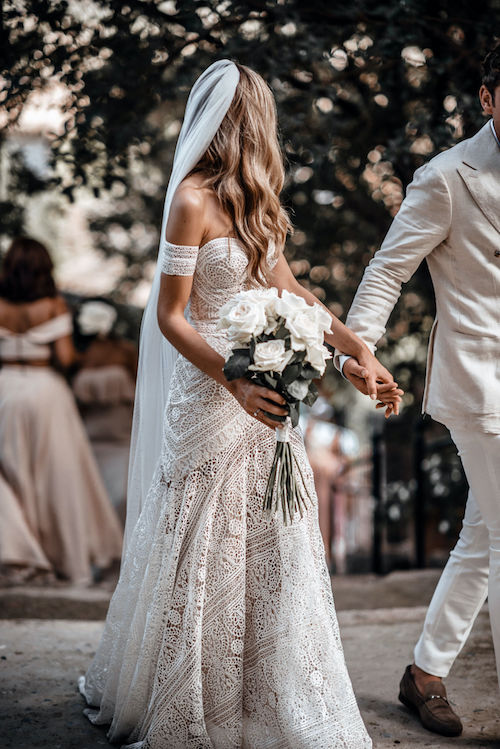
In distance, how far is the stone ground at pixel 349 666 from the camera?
10.8 feet

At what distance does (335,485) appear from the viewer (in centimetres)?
1033

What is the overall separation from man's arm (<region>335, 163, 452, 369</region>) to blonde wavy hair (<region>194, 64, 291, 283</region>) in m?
0.44

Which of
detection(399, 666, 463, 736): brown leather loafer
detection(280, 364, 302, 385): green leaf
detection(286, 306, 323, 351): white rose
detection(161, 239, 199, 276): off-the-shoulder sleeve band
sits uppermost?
detection(161, 239, 199, 276): off-the-shoulder sleeve band

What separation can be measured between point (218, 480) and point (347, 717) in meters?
0.90

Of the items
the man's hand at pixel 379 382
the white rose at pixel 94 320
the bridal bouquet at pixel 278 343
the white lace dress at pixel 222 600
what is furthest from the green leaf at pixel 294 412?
the white rose at pixel 94 320

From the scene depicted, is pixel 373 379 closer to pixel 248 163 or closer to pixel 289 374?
pixel 289 374

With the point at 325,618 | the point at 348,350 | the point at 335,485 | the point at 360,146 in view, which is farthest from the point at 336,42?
the point at 335,485

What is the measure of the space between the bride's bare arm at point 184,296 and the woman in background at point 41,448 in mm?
4432

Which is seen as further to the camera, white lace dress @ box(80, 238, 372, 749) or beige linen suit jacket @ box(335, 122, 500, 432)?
beige linen suit jacket @ box(335, 122, 500, 432)

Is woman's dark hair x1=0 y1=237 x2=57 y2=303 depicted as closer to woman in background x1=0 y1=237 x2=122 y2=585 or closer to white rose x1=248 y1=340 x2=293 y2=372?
woman in background x1=0 y1=237 x2=122 y2=585

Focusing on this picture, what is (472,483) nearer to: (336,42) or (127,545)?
(127,545)

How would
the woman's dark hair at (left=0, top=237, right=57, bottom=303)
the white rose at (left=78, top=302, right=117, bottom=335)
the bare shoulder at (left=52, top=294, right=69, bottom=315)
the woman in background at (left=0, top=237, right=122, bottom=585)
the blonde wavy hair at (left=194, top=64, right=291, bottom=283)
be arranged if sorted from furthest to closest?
the white rose at (left=78, top=302, right=117, bottom=335) → the bare shoulder at (left=52, top=294, right=69, bottom=315) → the woman in background at (left=0, top=237, right=122, bottom=585) → the woman's dark hair at (left=0, top=237, right=57, bottom=303) → the blonde wavy hair at (left=194, top=64, right=291, bottom=283)

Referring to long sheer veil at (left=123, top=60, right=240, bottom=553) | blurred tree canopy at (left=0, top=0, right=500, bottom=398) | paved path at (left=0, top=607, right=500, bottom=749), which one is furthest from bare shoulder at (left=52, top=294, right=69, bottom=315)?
long sheer veil at (left=123, top=60, right=240, bottom=553)

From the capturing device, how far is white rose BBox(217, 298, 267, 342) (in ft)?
8.78
